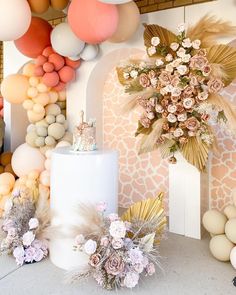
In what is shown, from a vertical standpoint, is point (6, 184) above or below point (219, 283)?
above

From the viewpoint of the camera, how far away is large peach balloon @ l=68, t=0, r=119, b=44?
6.38 ft

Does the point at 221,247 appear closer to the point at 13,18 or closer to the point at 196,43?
the point at 196,43

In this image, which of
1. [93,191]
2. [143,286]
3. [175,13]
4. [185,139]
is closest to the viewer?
[143,286]

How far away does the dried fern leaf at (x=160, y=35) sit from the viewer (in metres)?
2.11

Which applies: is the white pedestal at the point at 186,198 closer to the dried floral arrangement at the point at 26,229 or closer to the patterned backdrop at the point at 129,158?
the patterned backdrop at the point at 129,158

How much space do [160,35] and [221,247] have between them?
147 cm

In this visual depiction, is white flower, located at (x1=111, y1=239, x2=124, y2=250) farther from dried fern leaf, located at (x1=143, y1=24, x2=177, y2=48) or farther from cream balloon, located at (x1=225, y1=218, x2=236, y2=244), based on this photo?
dried fern leaf, located at (x1=143, y1=24, x2=177, y2=48)

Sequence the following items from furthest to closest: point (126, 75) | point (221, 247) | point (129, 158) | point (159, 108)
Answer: point (129, 158) < point (126, 75) < point (159, 108) < point (221, 247)

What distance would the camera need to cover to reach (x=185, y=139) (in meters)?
2.00

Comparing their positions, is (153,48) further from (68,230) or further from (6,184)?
(6,184)

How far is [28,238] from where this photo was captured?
1.76 metres

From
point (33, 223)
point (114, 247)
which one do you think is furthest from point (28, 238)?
point (114, 247)

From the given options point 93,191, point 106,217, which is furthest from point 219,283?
point 93,191

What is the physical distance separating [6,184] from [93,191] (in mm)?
1265
